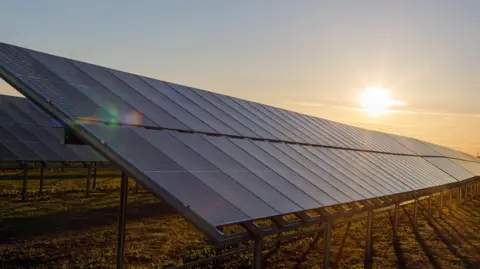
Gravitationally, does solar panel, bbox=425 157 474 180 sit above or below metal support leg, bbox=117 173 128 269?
above

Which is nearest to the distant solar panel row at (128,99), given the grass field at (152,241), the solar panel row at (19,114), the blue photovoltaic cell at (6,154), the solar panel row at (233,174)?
the solar panel row at (233,174)

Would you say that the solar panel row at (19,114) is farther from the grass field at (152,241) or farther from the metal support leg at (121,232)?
the metal support leg at (121,232)

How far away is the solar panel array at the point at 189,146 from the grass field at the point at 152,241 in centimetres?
426

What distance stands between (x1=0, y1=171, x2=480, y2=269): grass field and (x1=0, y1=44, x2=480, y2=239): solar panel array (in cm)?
426

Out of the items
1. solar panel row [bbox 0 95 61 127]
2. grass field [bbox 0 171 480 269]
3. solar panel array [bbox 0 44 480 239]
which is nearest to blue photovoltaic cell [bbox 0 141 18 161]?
grass field [bbox 0 171 480 269]

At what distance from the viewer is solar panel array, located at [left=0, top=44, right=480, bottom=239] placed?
8.04 meters

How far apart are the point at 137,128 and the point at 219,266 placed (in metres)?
7.41

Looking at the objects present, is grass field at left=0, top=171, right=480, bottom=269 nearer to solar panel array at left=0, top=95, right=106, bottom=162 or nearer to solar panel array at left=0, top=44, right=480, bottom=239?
solar panel array at left=0, top=95, right=106, bottom=162

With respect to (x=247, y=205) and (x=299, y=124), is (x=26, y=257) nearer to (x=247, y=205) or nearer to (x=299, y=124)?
(x=247, y=205)

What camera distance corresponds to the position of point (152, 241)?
18984 mm

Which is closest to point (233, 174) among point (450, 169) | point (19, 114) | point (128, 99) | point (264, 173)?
point (264, 173)

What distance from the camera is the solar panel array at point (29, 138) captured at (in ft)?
88.3

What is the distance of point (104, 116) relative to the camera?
9.48 metres

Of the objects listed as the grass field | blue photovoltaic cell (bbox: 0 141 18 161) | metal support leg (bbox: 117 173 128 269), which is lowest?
the grass field
